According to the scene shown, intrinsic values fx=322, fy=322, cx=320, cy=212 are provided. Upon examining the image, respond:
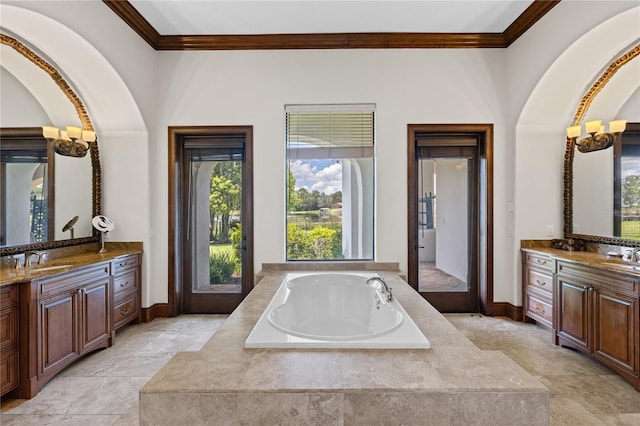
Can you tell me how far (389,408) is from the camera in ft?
3.84

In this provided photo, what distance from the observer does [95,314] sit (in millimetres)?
2605

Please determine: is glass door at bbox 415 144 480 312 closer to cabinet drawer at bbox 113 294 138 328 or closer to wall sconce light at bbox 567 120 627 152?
wall sconce light at bbox 567 120 627 152

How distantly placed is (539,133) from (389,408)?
11.1 feet

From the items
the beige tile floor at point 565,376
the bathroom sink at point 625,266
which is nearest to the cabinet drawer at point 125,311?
the beige tile floor at point 565,376

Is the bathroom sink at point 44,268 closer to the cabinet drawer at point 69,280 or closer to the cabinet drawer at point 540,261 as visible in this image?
the cabinet drawer at point 69,280

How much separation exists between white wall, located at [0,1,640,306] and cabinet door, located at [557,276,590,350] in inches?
26.5

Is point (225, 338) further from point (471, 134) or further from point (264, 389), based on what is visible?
point (471, 134)

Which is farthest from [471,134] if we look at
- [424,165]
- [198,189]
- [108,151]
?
[108,151]

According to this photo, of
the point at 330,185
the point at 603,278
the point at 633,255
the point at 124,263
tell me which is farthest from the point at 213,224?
the point at 633,255

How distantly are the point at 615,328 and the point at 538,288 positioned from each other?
0.86m

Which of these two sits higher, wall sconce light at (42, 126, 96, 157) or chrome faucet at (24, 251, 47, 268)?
wall sconce light at (42, 126, 96, 157)

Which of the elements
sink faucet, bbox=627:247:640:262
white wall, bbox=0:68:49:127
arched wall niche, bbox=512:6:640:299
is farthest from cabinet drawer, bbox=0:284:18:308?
sink faucet, bbox=627:247:640:262

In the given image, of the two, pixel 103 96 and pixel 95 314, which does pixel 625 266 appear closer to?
pixel 95 314

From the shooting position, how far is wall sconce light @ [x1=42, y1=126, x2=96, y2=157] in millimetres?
2736
